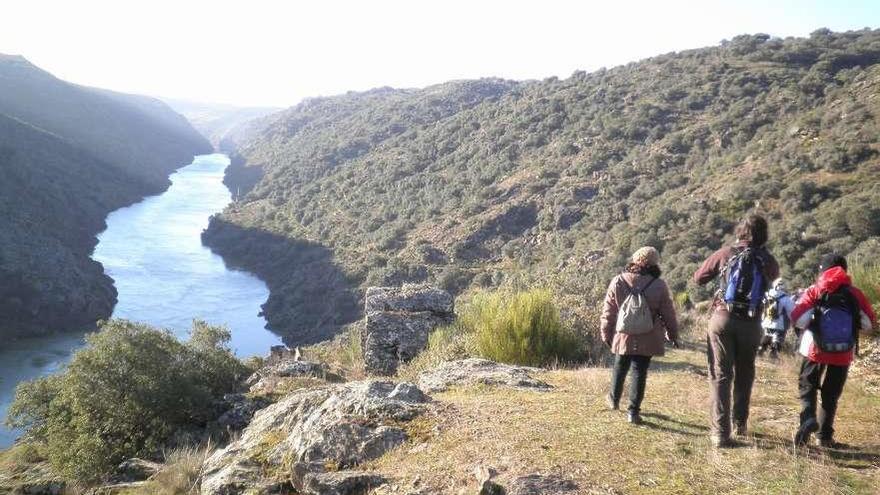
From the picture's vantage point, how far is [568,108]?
52.4m

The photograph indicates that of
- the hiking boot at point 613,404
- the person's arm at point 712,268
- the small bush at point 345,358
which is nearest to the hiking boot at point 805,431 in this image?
the person's arm at point 712,268

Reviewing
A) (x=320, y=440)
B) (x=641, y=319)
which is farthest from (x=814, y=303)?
(x=320, y=440)

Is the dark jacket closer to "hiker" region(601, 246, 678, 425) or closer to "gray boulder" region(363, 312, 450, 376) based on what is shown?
"hiker" region(601, 246, 678, 425)

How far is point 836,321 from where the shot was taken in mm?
4355

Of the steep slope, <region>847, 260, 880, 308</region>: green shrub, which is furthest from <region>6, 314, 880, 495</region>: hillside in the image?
the steep slope

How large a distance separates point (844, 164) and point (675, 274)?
9.93 meters

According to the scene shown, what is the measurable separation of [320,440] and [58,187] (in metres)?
79.2

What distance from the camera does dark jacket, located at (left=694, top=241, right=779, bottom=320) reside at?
4.30m

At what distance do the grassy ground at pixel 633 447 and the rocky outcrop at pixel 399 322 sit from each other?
14.5ft

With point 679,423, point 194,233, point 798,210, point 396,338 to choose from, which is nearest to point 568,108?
point 798,210

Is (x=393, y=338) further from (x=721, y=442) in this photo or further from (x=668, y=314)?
(x=721, y=442)

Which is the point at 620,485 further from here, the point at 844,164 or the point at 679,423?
the point at 844,164

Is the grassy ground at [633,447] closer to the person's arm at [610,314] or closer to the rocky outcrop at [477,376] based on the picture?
the rocky outcrop at [477,376]

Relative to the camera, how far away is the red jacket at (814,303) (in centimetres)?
Answer: 438
